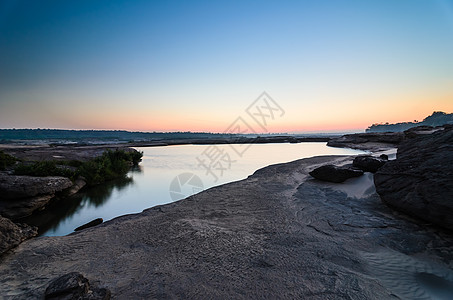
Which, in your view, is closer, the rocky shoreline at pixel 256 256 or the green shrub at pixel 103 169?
the rocky shoreline at pixel 256 256

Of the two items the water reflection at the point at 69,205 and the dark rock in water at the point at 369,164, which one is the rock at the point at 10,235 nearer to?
the water reflection at the point at 69,205

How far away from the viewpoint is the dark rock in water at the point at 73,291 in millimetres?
2395

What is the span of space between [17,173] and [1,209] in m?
2.31

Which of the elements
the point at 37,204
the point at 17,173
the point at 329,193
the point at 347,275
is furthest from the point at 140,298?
the point at 17,173

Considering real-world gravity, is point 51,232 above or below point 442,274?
below

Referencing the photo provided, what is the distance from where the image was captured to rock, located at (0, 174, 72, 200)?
6746 millimetres

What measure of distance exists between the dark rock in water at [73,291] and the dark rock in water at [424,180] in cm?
560

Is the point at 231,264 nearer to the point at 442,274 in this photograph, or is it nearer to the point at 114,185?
the point at 442,274

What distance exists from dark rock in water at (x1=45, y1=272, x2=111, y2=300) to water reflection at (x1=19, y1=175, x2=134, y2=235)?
15.8ft

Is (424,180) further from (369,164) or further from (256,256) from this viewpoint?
(369,164)

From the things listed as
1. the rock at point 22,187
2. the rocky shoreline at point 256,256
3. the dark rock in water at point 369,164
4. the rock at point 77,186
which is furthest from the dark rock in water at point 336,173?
the rock at point 77,186

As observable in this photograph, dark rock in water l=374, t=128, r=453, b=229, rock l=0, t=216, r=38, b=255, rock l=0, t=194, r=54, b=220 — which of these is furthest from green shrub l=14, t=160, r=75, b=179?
dark rock in water l=374, t=128, r=453, b=229

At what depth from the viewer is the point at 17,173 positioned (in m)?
8.25

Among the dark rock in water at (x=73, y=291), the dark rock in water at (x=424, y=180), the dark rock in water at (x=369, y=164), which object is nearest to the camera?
the dark rock in water at (x=73, y=291)
